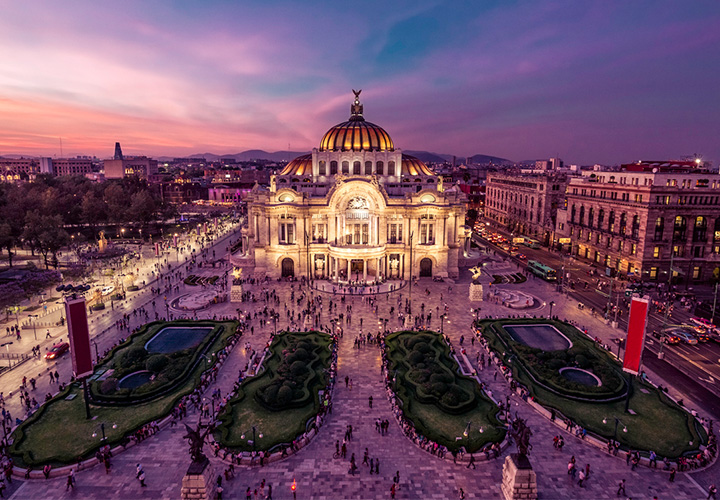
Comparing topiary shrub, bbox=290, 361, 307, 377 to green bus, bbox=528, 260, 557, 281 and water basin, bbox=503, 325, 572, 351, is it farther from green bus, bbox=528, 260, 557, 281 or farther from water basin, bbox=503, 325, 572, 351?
green bus, bbox=528, 260, 557, 281

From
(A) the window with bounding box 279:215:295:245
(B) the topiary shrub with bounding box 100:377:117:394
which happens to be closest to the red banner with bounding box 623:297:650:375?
(B) the topiary shrub with bounding box 100:377:117:394

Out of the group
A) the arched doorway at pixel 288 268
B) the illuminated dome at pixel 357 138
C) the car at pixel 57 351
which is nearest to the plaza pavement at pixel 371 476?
the car at pixel 57 351

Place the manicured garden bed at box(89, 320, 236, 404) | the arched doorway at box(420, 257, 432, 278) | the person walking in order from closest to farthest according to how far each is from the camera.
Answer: the person walking < the manicured garden bed at box(89, 320, 236, 404) < the arched doorway at box(420, 257, 432, 278)

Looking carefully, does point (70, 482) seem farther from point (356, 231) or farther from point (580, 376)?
point (356, 231)

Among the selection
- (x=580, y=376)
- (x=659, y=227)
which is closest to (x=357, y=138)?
(x=659, y=227)

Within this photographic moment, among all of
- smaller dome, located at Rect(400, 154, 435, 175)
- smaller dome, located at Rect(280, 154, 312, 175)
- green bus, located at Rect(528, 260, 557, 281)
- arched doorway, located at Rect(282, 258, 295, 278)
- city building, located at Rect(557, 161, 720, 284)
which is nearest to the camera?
city building, located at Rect(557, 161, 720, 284)

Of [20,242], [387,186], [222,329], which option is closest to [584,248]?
[387,186]
